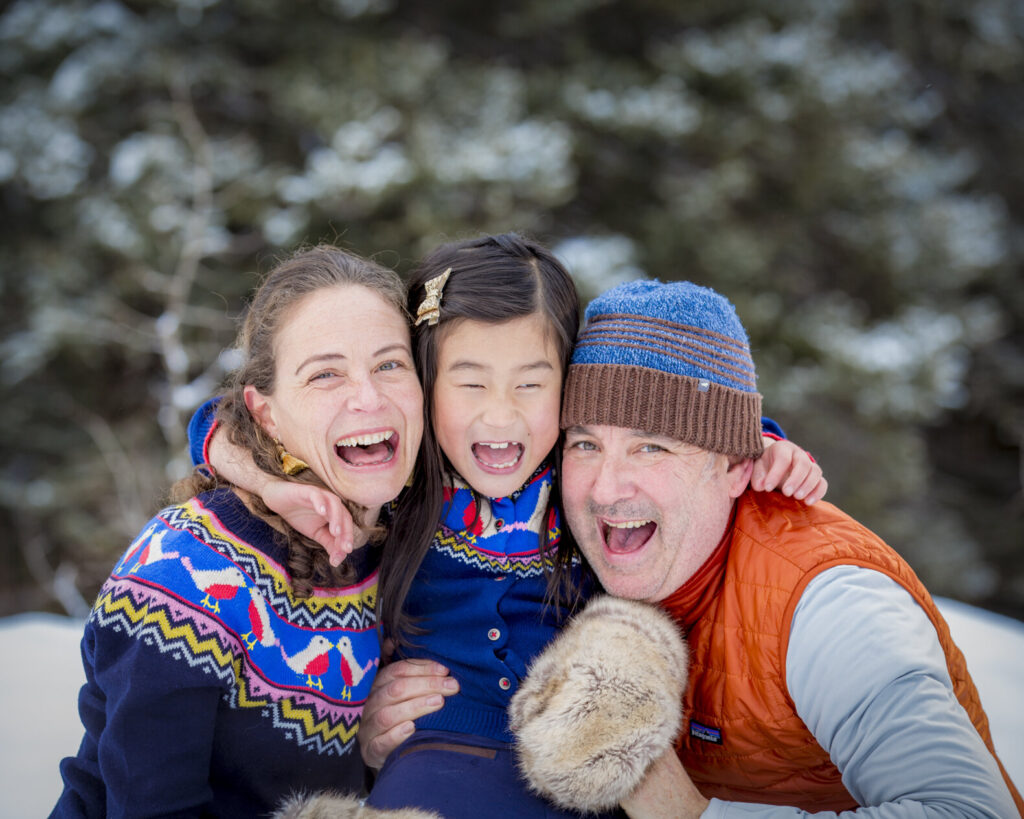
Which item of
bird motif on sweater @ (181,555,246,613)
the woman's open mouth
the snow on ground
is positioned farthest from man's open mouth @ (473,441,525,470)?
the snow on ground

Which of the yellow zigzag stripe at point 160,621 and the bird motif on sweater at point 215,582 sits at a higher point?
the bird motif on sweater at point 215,582

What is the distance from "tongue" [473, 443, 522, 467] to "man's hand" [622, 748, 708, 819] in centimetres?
83

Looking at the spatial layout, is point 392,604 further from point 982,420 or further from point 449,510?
point 982,420

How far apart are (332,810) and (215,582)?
56 centimetres

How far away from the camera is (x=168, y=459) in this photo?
7.28 meters

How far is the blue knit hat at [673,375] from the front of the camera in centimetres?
A: 201

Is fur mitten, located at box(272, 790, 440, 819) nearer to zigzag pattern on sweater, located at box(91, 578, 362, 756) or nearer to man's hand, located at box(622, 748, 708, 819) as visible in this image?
zigzag pattern on sweater, located at box(91, 578, 362, 756)

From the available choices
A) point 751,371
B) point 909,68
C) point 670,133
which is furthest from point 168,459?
point 909,68

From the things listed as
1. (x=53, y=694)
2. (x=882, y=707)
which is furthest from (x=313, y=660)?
(x=53, y=694)

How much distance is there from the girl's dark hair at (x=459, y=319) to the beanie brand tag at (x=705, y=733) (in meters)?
0.46

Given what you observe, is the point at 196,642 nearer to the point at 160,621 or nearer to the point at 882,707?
the point at 160,621

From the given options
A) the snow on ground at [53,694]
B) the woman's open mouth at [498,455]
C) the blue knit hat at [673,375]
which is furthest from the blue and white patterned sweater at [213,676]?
the snow on ground at [53,694]

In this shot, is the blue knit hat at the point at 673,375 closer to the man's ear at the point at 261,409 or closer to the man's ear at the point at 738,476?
the man's ear at the point at 738,476

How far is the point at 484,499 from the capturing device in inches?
87.3
